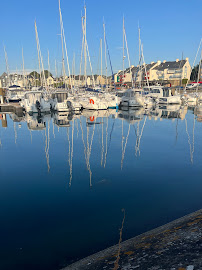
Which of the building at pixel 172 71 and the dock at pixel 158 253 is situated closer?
the dock at pixel 158 253

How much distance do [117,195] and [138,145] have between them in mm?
7577

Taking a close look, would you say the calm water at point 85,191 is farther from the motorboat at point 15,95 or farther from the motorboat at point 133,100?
the motorboat at point 15,95

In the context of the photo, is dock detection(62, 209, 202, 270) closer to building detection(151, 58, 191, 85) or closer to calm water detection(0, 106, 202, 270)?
calm water detection(0, 106, 202, 270)

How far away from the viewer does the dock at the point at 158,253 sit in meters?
3.98

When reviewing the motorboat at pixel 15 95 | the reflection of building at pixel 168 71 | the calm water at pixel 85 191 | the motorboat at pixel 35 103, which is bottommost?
the calm water at pixel 85 191

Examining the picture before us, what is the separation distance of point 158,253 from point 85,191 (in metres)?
4.72

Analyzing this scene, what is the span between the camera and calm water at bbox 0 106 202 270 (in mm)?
5863

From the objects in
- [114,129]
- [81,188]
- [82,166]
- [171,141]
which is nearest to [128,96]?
[114,129]

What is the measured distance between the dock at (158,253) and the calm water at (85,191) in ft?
2.50

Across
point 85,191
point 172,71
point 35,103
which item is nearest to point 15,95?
point 35,103

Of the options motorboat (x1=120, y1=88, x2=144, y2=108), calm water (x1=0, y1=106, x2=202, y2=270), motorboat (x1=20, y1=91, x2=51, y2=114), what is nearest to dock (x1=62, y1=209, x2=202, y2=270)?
calm water (x1=0, y1=106, x2=202, y2=270)

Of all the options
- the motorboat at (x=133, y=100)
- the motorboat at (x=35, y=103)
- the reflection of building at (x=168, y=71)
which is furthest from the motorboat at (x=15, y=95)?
the reflection of building at (x=168, y=71)

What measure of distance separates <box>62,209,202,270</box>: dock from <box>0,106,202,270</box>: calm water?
2.50ft

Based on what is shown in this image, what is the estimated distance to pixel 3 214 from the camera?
7.18m
